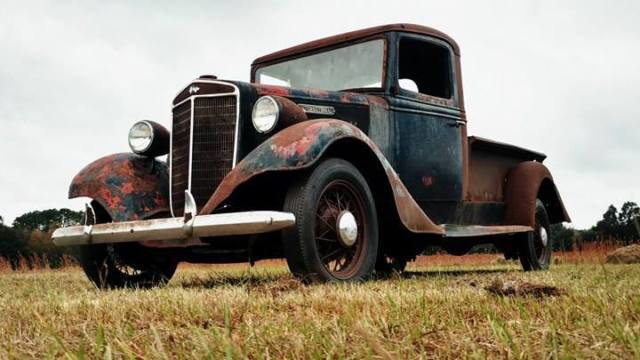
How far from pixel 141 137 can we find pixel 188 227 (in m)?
1.40

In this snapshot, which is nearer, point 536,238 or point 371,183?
point 371,183

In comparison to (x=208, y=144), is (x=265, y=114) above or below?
above

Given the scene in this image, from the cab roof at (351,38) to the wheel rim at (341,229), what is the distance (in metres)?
1.76

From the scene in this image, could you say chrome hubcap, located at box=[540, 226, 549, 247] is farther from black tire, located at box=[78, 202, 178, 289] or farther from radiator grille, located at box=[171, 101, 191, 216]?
radiator grille, located at box=[171, 101, 191, 216]

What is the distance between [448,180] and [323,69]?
4.70ft

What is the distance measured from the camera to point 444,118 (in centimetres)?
549

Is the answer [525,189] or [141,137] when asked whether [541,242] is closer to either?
[525,189]

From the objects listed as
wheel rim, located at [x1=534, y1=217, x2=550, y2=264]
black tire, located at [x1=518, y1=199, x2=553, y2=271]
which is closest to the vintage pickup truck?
black tire, located at [x1=518, y1=199, x2=553, y2=271]

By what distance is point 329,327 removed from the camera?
1.75 m

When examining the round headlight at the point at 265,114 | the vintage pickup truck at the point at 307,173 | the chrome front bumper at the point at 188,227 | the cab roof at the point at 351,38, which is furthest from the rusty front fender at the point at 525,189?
the chrome front bumper at the point at 188,227

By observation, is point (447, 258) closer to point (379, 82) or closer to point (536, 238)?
point (536, 238)

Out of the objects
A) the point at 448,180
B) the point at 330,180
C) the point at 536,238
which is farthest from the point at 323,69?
the point at 536,238

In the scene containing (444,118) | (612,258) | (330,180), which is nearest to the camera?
(330,180)

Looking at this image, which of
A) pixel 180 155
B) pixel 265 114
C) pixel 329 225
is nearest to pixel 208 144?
pixel 180 155
